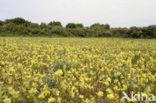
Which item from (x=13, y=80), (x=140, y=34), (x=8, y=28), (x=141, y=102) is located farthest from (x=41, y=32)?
(x=141, y=102)

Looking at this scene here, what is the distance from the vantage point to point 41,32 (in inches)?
896

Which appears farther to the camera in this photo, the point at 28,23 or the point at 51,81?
the point at 28,23

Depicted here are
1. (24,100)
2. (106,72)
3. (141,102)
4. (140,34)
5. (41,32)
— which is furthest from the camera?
(41,32)

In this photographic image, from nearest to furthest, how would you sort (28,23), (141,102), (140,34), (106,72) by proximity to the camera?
(141,102) → (106,72) → (140,34) → (28,23)

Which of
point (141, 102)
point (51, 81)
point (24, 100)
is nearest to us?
point (141, 102)

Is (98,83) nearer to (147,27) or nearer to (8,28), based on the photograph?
(147,27)

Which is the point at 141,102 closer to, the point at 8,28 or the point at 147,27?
the point at 147,27

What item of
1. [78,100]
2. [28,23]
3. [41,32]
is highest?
[28,23]

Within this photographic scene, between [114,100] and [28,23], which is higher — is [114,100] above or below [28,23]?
below

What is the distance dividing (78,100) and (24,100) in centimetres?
86

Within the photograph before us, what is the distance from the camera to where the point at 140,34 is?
2133cm

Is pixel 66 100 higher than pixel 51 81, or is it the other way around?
pixel 51 81

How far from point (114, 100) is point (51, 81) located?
49.8 inches

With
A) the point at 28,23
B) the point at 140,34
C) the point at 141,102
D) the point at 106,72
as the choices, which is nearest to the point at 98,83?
the point at 106,72
